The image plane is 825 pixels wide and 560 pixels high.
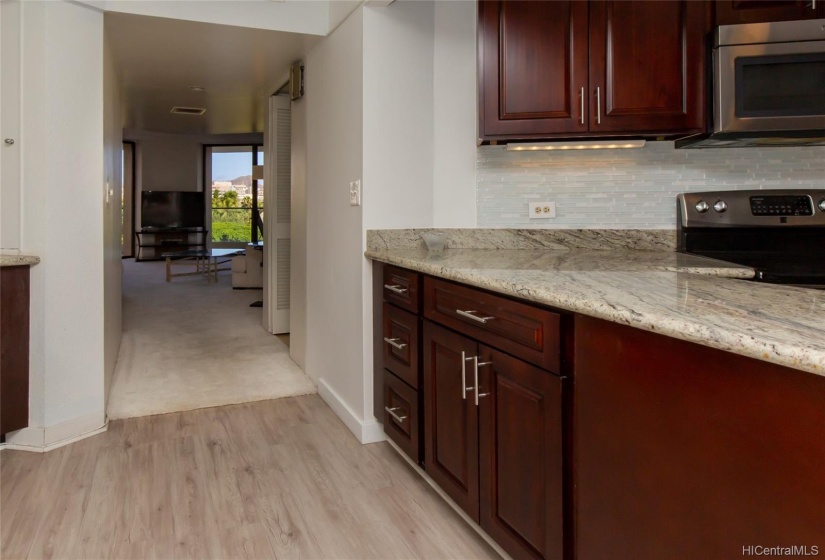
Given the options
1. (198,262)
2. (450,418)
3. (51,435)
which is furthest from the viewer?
(198,262)

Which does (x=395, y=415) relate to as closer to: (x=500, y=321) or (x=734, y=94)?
(x=500, y=321)

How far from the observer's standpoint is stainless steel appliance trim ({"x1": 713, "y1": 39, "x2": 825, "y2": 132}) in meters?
2.10

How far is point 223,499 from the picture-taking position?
201 cm

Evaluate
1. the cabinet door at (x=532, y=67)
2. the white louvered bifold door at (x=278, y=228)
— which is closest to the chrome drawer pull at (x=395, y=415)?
the cabinet door at (x=532, y=67)

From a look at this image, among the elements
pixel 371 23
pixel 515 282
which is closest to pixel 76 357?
pixel 371 23

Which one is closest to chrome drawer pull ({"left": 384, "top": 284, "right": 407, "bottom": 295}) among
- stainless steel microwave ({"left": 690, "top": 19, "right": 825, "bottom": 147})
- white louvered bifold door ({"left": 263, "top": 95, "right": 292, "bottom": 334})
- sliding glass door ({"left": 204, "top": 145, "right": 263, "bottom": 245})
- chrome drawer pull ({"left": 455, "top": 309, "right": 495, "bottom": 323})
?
chrome drawer pull ({"left": 455, "top": 309, "right": 495, "bottom": 323})

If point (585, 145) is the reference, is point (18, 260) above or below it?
below

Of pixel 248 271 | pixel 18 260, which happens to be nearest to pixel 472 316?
pixel 18 260

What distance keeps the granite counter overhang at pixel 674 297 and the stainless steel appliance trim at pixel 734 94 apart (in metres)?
0.59

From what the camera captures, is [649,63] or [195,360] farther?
[195,360]

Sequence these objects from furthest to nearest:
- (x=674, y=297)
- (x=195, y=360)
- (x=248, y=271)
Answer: (x=248, y=271) < (x=195, y=360) < (x=674, y=297)

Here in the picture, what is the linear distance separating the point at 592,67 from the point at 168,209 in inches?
416

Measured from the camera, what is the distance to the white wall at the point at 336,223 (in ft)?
8.38

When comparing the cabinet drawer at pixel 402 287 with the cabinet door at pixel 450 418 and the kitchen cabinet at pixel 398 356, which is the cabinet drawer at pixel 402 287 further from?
the cabinet door at pixel 450 418
